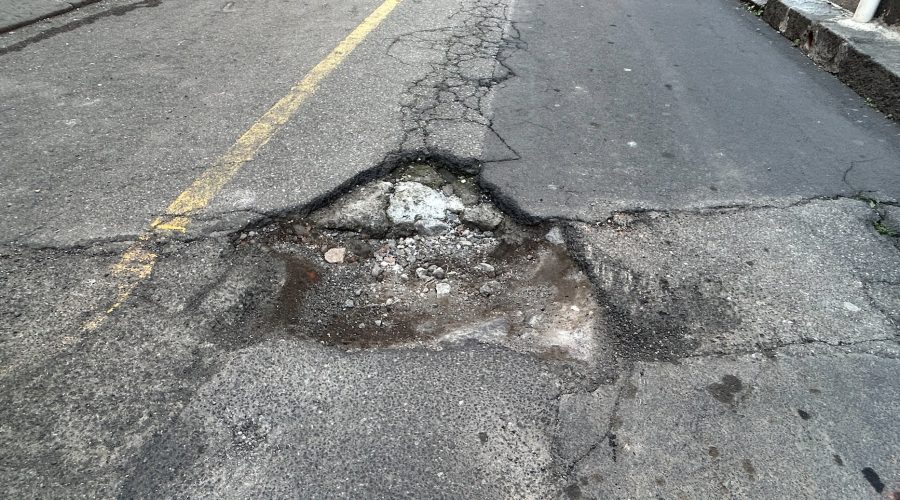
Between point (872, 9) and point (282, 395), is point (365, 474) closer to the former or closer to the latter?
point (282, 395)

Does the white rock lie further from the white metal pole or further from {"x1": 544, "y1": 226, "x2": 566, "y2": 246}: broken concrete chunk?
the white metal pole

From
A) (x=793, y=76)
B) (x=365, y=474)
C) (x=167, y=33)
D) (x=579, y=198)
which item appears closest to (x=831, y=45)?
(x=793, y=76)

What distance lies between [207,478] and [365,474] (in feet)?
1.74

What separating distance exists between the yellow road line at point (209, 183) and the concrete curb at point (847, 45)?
179 inches

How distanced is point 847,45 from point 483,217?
428 cm

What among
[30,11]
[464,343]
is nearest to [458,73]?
[464,343]

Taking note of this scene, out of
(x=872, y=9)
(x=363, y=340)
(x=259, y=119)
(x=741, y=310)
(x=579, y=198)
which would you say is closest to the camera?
(x=363, y=340)

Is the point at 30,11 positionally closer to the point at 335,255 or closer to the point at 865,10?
the point at 335,255

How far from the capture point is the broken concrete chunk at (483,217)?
3312 millimetres

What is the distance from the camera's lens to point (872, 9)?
5.78 meters

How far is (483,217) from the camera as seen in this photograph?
3.35 meters

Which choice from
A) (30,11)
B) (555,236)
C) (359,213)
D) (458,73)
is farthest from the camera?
(30,11)

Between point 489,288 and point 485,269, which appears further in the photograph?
point 485,269

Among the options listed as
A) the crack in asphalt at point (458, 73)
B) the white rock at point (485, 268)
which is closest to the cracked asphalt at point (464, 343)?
the crack in asphalt at point (458, 73)
